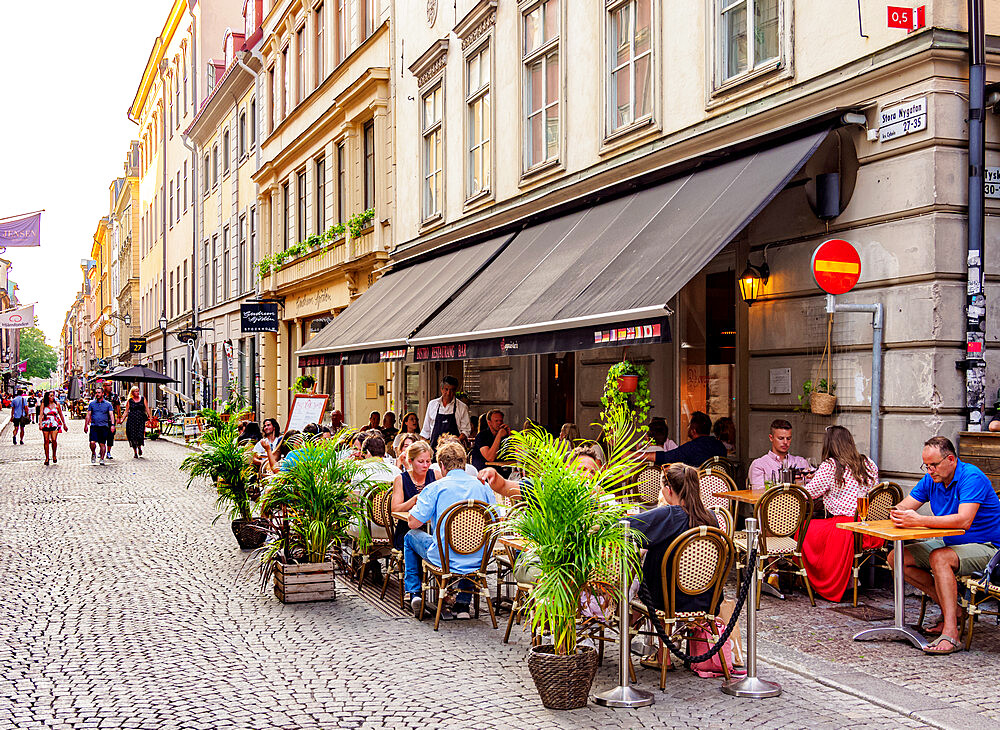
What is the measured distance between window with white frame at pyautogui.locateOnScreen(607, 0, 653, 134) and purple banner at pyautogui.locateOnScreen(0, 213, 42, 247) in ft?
59.6

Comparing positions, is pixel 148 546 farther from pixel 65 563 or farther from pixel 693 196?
pixel 693 196

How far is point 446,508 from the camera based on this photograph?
27.5 ft

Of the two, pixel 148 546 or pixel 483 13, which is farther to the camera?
pixel 483 13

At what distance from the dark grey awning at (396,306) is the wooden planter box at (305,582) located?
6461mm

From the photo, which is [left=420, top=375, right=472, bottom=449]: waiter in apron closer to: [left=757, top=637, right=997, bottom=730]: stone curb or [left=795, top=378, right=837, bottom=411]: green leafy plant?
[left=795, top=378, right=837, bottom=411]: green leafy plant

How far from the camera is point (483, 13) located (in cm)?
1722

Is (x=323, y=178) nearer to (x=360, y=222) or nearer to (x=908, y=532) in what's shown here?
(x=360, y=222)

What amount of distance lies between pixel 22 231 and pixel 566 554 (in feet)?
80.3

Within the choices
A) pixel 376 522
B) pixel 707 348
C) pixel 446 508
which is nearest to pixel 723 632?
pixel 446 508

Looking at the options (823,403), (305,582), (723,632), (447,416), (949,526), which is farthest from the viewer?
(447,416)

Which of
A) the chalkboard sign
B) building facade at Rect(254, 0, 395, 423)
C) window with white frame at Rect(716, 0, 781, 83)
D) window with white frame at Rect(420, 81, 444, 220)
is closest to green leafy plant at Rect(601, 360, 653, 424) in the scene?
window with white frame at Rect(716, 0, 781, 83)

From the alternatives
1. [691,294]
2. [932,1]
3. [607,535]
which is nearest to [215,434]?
[691,294]

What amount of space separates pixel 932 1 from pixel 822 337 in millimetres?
3012

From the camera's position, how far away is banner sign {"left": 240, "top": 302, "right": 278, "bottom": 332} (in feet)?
95.2
